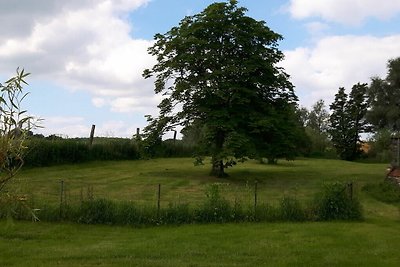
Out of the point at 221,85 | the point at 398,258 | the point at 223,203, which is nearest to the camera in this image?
the point at 398,258

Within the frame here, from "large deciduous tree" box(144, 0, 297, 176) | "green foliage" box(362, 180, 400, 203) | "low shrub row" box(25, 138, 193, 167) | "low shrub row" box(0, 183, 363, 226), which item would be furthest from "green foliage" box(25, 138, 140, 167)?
"green foliage" box(362, 180, 400, 203)

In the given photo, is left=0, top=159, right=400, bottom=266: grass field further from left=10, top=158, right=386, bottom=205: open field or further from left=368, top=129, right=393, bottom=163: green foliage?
left=368, top=129, right=393, bottom=163: green foliage

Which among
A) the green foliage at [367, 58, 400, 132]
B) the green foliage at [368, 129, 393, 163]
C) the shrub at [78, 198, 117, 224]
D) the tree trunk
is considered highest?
the green foliage at [367, 58, 400, 132]

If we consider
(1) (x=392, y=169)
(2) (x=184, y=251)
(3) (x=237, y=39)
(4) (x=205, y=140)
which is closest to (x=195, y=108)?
(4) (x=205, y=140)

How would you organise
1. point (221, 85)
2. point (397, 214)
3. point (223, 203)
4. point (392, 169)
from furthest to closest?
point (221, 85) < point (392, 169) < point (397, 214) < point (223, 203)

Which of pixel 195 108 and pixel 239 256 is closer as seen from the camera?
pixel 239 256

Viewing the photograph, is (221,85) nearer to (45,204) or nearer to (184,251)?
(45,204)

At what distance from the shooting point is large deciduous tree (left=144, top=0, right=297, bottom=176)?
27.1 metres

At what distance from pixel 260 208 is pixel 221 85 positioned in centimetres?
1307

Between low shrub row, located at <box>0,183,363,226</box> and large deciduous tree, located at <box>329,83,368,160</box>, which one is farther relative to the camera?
large deciduous tree, located at <box>329,83,368,160</box>

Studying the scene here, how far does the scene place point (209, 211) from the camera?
1436 centimetres

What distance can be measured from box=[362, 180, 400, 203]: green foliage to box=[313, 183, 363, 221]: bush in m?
5.40

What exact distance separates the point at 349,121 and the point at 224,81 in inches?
1738

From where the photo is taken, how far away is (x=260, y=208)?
582 inches
